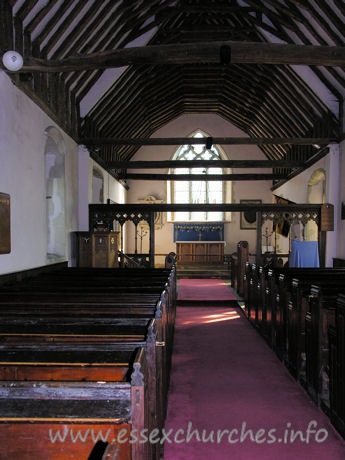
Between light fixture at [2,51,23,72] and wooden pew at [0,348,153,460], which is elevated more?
light fixture at [2,51,23,72]

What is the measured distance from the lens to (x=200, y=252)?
14594 mm

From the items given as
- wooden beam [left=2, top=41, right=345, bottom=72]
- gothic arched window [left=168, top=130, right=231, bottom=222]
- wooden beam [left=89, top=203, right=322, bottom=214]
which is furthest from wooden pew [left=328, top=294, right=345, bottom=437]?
gothic arched window [left=168, top=130, right=231, bottom=222]

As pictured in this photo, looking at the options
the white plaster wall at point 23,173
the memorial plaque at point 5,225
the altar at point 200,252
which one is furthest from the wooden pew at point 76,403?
the altar at point 200,252

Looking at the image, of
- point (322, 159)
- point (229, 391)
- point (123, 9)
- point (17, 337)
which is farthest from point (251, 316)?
point (123, 9)

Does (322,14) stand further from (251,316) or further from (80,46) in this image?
(251,316)

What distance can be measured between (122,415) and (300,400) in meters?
2.52

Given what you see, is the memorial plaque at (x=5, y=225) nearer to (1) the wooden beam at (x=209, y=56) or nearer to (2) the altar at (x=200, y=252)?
(1) the wooden beam at (x=209, y=56)

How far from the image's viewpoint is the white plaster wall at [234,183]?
49.4ft

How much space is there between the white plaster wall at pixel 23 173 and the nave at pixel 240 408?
2.53 metres

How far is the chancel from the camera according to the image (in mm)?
1752

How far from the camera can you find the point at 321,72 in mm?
7621

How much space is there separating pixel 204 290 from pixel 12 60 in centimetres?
658

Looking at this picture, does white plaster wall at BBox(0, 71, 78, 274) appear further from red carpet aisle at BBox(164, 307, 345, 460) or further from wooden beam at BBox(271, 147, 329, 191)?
wooden beam at BBox(271, 147, 329, 191)

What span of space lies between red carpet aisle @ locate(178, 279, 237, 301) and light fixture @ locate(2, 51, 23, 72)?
5.50 m
